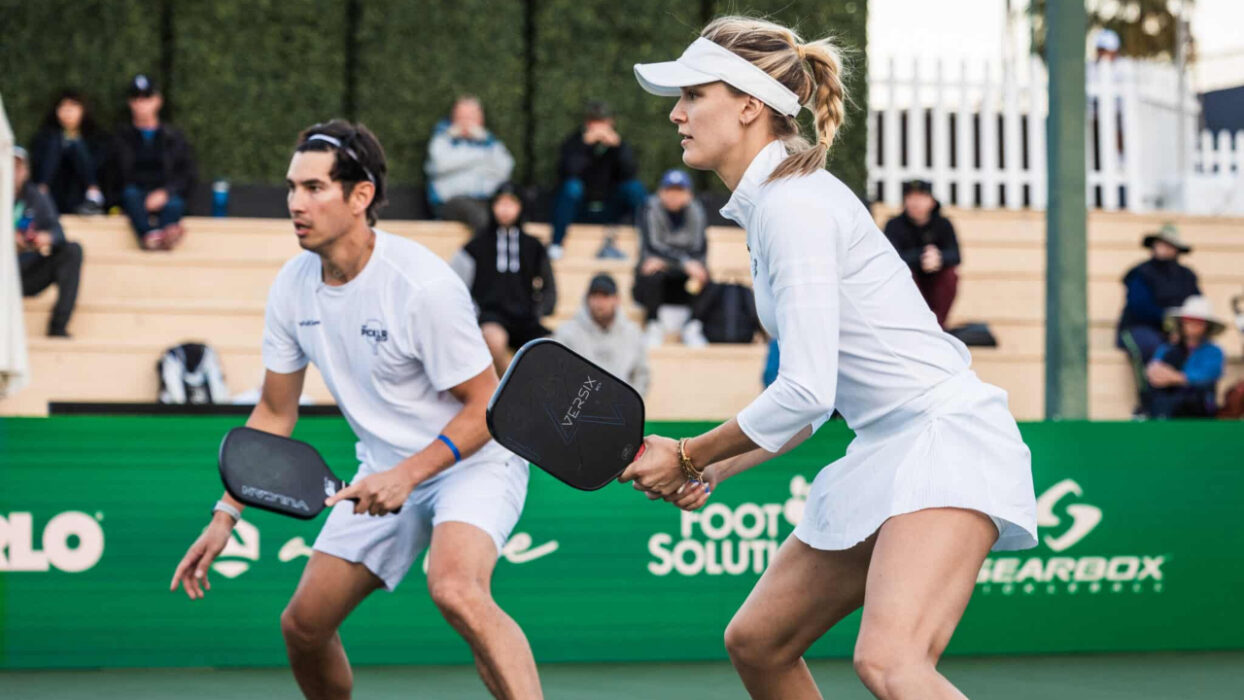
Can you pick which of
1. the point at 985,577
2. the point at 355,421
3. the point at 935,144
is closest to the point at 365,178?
the point at 355,421

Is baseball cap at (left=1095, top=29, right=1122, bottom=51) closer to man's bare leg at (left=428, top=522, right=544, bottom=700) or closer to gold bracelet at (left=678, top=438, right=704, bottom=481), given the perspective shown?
man's bare leg at (left=428, top=522, right=544, bottom=700)

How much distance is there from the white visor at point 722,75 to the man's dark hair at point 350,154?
130cm

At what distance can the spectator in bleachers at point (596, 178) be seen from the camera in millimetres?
14406

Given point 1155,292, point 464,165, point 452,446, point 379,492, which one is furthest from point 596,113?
point 379,492

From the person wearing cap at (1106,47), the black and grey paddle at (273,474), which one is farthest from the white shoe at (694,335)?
the black and grey paddle at (273,474)

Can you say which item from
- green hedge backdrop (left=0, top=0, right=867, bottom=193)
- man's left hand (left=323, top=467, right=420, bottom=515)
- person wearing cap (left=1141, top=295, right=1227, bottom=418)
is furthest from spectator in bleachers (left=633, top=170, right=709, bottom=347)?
man's left hand (left=323, top=467, right=420, bottom=515)

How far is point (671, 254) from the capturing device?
13.3 metres

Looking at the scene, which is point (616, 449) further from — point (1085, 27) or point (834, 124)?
point (1085, 27)

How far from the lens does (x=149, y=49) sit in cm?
1562

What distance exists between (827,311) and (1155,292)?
1078cm

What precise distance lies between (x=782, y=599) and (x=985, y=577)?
420 centimetres

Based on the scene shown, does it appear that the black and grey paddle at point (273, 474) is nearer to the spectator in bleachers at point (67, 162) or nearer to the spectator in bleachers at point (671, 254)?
the spectator in bleachers at point (671, 254)

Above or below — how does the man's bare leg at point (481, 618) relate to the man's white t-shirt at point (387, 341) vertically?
below

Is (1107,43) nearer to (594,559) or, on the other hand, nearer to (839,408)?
(594,559)
